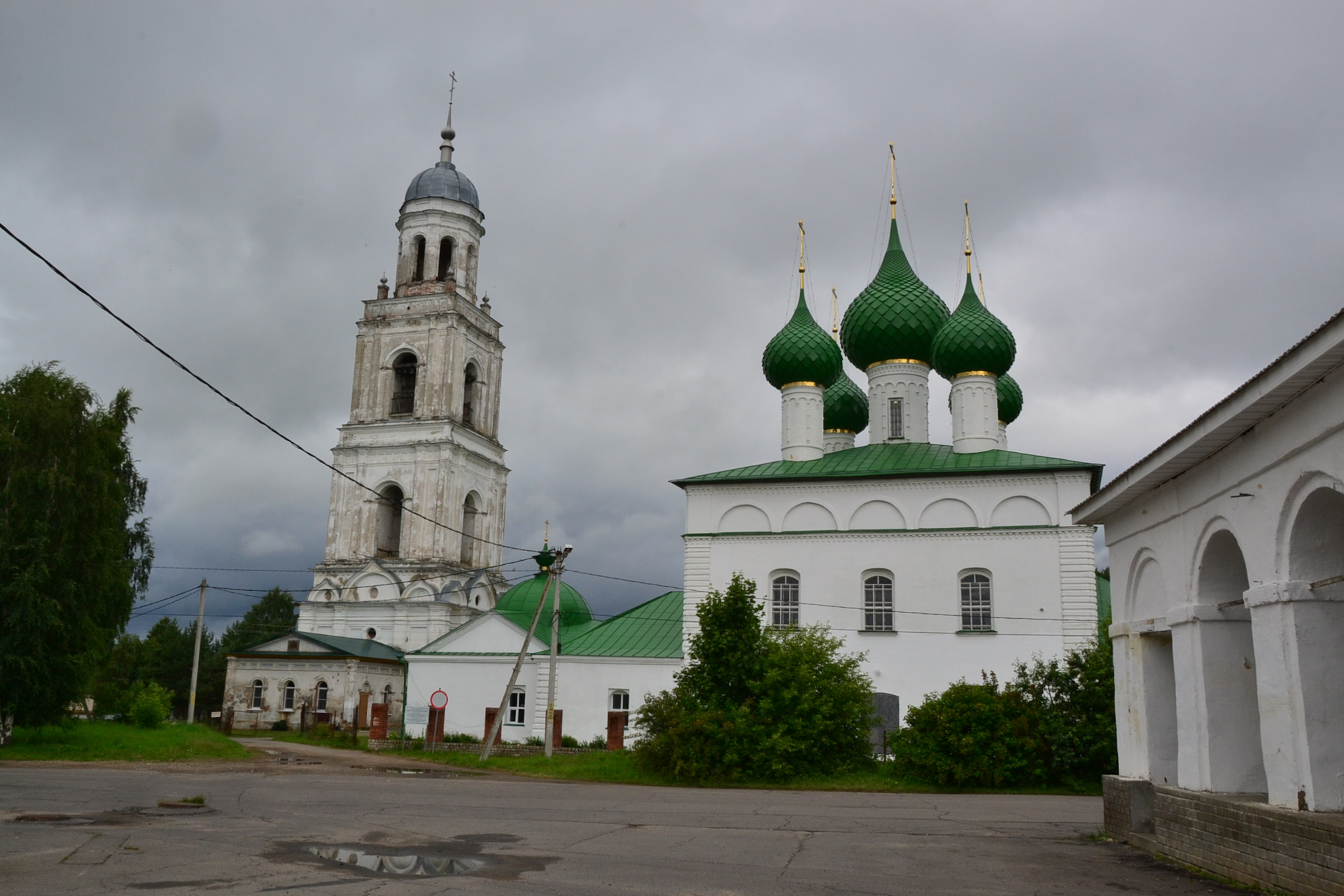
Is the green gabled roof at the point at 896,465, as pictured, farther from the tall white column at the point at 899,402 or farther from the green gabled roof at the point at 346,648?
the green gabled roof at the point at 346,648

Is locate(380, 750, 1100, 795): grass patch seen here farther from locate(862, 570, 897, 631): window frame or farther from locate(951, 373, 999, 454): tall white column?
locate(951, 373, 999, 454): tall white column

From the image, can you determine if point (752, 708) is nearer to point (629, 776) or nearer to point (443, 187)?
point (629, 776)

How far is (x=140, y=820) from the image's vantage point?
11234mm

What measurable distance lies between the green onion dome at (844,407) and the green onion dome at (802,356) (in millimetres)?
2334

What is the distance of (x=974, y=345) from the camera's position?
27094mm

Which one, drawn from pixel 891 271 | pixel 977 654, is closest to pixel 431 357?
pixel 891 271

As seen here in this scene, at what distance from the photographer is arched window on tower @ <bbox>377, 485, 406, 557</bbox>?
145 ft

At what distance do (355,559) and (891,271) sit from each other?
24.9 metres

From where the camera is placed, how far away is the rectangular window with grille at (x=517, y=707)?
95.2ft

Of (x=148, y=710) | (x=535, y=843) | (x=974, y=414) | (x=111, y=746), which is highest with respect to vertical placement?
(x=974, y=414)

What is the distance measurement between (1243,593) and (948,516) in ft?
53.5

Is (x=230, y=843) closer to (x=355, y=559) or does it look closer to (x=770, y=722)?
(x=770, y=722)

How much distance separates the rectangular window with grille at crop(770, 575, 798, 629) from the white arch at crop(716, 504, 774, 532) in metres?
1.30

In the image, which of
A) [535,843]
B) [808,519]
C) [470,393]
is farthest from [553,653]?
[470,393]
